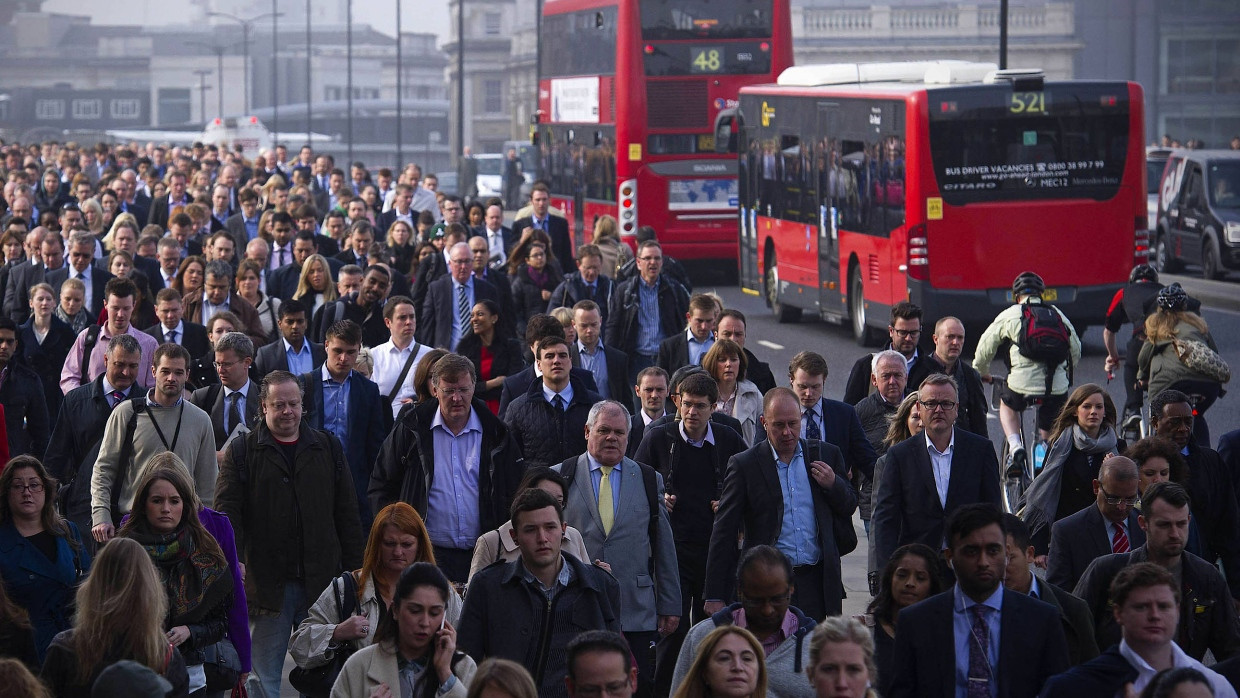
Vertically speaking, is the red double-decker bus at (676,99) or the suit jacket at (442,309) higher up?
the red double-decker bus at (676,99)

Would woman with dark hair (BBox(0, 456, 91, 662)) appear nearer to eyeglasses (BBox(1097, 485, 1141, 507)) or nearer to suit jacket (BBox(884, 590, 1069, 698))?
suit jacket (BBox(884, 590, 1069, 698))

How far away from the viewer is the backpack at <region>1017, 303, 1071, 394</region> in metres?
12.2

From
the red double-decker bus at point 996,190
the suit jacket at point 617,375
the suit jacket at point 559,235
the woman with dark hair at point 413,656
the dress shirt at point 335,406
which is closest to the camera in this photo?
the woman with dark hair at point 413,656

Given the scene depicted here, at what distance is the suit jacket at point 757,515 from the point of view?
796 cm

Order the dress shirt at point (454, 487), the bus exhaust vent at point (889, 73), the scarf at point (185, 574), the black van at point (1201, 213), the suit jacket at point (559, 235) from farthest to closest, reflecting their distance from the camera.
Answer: the black van at point (1201, 213) < the bus exhaust vent at point (889, 73) < the suit jacket at point (559, 235) < the dress shirt at point (454, 487) < the scarf at point (185, 574)

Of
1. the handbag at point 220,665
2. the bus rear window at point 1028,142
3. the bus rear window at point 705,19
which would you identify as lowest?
the handbag at point 220,665

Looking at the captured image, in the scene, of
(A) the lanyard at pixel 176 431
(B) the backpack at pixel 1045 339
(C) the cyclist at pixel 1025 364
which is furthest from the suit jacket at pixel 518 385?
(B) the backpack at pixel 1045 339

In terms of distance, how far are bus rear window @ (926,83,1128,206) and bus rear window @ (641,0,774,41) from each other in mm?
7593

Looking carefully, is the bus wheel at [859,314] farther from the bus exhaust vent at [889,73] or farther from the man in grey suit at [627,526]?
the man in grey suit at [627,526]

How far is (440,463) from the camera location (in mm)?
8391

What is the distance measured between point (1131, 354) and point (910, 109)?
6.51m

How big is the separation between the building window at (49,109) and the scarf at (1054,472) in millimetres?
145673

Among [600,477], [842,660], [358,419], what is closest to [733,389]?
[358,419]

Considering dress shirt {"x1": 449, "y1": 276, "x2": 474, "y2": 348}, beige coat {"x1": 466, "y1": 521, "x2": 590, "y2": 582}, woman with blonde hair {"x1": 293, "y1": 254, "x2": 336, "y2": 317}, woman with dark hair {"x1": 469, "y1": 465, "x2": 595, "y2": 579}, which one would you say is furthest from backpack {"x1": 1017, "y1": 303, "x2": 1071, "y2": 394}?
beige coat {"x1": 466, "y1": 521, "x2": 590, "y2": 582}
